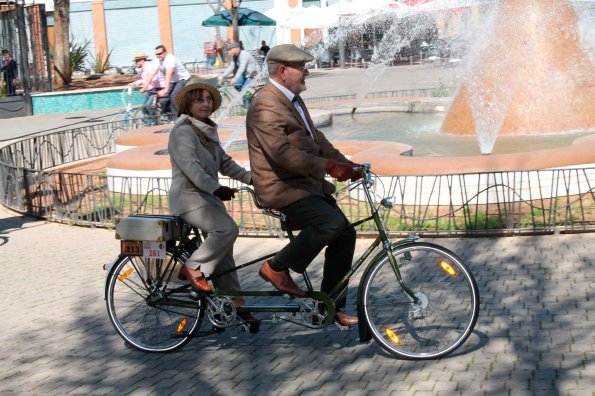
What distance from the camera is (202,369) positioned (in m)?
5.89

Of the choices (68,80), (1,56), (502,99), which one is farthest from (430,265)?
(68,80)

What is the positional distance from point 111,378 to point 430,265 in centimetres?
187

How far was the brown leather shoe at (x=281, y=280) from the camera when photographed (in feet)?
19.2

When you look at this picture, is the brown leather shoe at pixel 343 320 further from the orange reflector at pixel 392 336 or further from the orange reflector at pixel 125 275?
the orange reflector at pixel 125 275

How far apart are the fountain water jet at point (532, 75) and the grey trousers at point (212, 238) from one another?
26.3 ft

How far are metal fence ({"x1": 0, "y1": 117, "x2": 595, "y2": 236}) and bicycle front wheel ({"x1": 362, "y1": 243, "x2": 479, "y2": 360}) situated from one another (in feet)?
10.4

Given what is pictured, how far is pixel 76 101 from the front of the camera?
2864cm

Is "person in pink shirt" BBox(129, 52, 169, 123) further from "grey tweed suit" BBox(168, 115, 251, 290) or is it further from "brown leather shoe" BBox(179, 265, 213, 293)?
"brown leather shoe" BBox(179, 265, 213, 293)

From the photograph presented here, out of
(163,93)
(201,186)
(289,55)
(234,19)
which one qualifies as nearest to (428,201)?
(201,186)

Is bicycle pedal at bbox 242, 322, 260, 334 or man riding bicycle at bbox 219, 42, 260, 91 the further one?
man riding bicycle at bbox 219, 42, 260, 91

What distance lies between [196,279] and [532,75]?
9.02 metres

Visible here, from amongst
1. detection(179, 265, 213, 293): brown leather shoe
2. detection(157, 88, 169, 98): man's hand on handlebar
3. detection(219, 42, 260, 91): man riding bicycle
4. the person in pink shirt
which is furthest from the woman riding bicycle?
detection(219, 42, 260, 91): man riding bicycle

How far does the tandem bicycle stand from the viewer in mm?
5668

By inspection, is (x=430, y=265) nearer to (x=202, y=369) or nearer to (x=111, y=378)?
(x=202, y=369)
